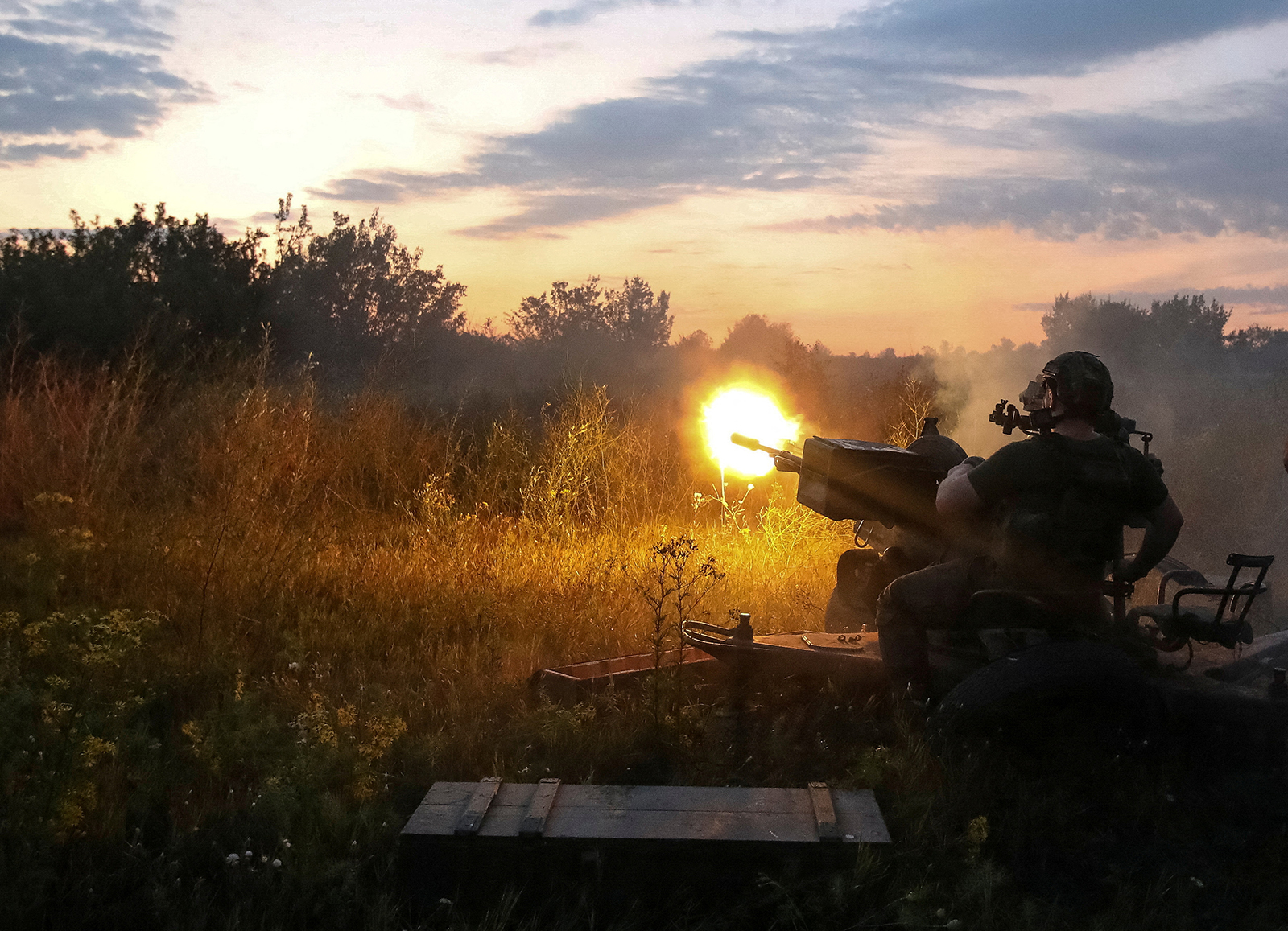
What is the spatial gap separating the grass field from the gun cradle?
775 millimetres

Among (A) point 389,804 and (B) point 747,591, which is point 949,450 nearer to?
(B) point 747,591

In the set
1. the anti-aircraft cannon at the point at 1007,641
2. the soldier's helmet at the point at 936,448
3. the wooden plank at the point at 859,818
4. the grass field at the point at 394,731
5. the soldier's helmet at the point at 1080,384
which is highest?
the soldier's helmet at the point at 1080,384

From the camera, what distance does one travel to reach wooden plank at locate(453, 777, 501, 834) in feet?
11.4

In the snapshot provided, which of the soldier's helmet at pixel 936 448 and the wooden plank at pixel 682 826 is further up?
the soldier's helmet at pixel 936 448

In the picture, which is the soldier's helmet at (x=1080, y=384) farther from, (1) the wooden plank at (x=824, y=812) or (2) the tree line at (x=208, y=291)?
(2) the tree line at (x=208, y=291)

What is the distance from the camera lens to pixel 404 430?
1121 cm

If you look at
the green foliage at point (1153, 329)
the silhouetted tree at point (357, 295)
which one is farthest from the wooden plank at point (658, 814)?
the green foliage at point (1153, 329)

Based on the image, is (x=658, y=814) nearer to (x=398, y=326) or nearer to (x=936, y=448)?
(x=936, y=448)

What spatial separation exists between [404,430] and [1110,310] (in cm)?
3468

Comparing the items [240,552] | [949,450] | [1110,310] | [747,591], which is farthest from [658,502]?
[1110,310]

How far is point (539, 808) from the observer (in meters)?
3.62

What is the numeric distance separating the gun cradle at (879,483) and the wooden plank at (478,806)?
2305 millimetres

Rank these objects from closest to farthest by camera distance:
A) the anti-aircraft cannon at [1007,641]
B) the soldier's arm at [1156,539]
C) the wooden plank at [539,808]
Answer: the wooden plank at [539,808] → the anti-aircraft cannon at [1007,641] → the soldier's arm at [1156,539]

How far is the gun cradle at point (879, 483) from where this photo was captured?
17.5 ft
